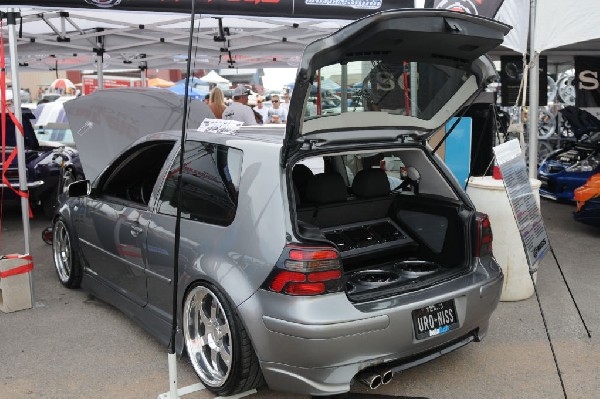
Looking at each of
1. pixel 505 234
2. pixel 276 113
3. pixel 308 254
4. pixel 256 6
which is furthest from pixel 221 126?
pixel 276 113

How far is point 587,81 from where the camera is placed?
1121 centimetres

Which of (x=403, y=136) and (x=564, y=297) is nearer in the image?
(x=403, y=136)

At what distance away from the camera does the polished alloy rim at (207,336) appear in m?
3.28

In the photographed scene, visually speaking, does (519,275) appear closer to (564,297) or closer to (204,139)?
(564,297)

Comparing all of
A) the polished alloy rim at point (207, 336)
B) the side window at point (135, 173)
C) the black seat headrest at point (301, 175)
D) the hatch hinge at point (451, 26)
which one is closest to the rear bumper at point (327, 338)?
the polished alloy rim at point (207, 336)

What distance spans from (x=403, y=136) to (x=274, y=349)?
159 cm

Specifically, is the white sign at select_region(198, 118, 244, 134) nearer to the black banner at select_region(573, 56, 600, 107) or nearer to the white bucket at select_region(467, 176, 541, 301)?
the white bucket at select_region(467, 176, 541, 301)

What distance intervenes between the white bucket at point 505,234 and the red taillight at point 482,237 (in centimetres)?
127

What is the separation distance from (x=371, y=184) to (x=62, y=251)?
10.1ft

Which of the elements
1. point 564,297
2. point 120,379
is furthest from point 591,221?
point 120,379

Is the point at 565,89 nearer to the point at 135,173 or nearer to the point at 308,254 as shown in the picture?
the point at 135,173

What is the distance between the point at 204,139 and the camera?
3.75 metres

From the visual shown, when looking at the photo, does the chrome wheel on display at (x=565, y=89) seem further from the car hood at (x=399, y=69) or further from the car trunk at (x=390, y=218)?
the car hood at (x=399, y=69)

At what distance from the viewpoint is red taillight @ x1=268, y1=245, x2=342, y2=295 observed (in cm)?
287
